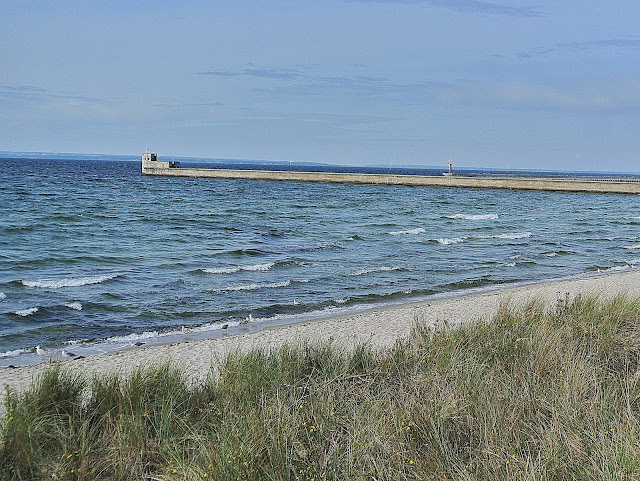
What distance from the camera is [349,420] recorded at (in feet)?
16.1

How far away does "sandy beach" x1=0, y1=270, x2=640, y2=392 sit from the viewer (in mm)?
8359

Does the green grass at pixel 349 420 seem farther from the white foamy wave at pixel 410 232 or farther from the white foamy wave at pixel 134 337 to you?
the white foamy wave at pixel 410 232

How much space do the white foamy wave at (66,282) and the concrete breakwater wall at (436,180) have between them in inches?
2430

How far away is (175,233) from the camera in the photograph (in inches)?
1033

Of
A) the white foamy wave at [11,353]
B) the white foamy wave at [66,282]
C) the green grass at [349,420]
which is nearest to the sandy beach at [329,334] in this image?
the green grass at [349,420]

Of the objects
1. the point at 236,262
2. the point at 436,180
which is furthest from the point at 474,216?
the point at 436,180

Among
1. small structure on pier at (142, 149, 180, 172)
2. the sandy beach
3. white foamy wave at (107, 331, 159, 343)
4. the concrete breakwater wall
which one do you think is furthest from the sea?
small structure on pier at (142, 149, 180, 172)

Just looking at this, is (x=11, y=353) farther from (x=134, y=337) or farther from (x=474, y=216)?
(x=474, y=216)

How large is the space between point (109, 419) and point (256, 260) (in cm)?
1480

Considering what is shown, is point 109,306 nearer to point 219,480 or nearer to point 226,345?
point 226,345

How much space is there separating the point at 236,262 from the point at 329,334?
9.44 meters

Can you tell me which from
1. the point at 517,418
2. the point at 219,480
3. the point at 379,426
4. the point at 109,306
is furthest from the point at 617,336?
the point at 109,306

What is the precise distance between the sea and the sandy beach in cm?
82

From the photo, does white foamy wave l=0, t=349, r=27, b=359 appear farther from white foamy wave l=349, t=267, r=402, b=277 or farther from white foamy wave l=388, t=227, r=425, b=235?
white foamy wave l=388, t=227, r=425, b=235
